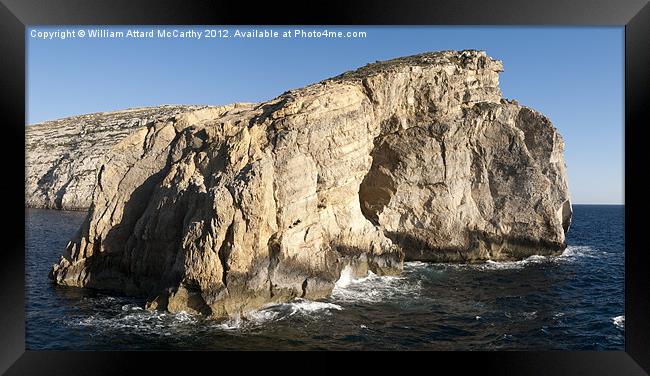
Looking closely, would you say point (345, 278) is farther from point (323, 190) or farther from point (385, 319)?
point (385, 319)

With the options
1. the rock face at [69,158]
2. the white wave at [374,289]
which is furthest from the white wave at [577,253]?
the rock face at [69,158]

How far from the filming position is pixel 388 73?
28.7 m

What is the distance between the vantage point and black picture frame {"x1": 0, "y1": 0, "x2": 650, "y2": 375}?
1012 centimetres

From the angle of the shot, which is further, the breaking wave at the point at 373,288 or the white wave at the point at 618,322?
the breaking wave at the point at 373,288

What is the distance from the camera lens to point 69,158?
6681 cm

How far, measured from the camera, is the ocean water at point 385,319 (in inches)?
595

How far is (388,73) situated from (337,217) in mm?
10645

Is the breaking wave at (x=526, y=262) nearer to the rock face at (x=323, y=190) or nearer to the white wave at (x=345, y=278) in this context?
the rock face at (x=323, y=190)

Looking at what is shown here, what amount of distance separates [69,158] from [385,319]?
213 ft

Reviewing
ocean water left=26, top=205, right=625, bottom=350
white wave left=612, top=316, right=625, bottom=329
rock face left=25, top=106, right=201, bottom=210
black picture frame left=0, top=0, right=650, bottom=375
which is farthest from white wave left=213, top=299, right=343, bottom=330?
rock face left=25, top=106, right=201, bottom=210
